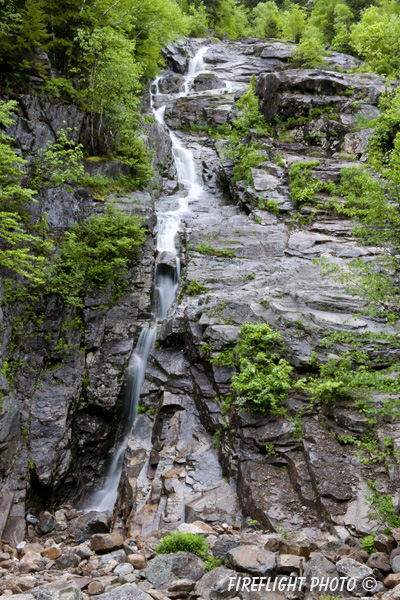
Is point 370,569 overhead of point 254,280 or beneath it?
beneath

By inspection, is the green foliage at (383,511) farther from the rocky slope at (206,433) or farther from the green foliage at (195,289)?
the green foliage at (195,289)

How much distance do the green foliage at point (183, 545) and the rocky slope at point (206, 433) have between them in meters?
0.26

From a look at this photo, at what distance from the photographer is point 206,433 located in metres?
10.2

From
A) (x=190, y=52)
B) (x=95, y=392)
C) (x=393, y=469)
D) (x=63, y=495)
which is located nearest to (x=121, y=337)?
(x=95, y=392)

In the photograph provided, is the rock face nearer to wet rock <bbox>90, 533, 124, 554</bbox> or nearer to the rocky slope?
the rocky slope

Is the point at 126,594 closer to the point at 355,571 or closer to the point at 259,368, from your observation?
the point at 355,571

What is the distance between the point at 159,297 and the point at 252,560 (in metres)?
11.2

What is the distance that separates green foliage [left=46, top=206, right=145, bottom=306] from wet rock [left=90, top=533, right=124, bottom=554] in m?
7.63

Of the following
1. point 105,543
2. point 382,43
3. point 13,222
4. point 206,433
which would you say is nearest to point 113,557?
point 105,543

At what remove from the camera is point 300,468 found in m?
7.60

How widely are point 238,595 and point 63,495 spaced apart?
8.12m

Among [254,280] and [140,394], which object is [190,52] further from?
[140,394]

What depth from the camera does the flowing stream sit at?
11477mm

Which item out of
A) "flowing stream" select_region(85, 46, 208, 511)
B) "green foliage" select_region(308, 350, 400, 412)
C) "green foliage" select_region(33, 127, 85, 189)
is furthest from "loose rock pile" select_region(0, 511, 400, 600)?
"green foliage" select_region(33, 127, 85, 189)
